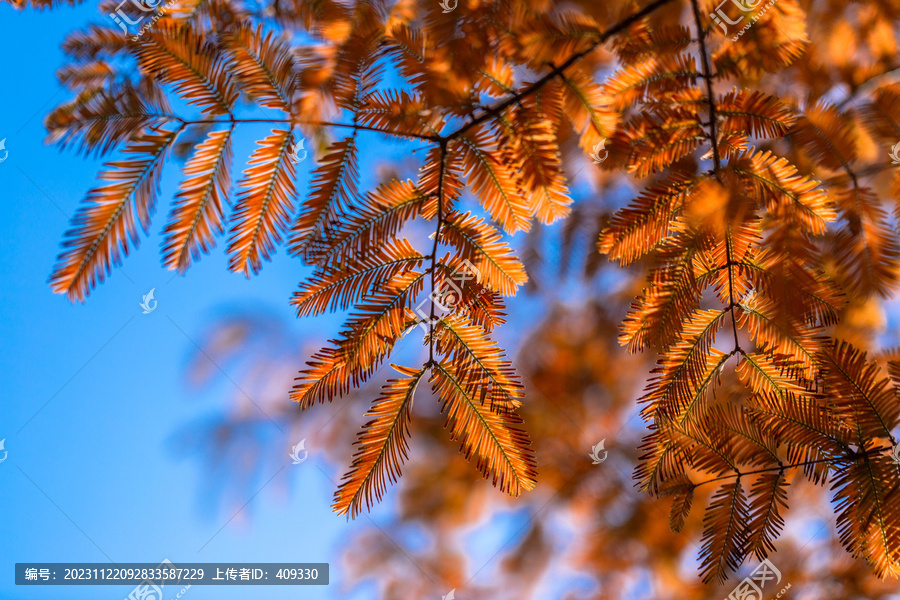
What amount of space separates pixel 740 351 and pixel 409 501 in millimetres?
1615

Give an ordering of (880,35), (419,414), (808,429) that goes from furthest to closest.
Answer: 1. (419,414)
2. (880,35)
3. (808,429)

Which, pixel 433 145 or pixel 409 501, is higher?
pixel 433 145

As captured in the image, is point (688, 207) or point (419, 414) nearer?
point (688, 207)

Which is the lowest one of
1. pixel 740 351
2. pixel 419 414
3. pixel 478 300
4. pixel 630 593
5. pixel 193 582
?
pixel 630 593

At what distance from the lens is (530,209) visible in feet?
2.30

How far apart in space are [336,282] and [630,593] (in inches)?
73.2

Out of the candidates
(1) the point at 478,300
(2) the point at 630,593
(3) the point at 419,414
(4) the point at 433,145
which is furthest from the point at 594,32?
(2) the point at 630,593

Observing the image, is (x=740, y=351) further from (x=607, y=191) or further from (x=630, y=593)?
(x=630, y=593)

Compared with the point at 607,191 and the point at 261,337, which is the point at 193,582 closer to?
the point at 261,337

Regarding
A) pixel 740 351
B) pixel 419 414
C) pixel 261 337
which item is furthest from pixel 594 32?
pixel 261 337

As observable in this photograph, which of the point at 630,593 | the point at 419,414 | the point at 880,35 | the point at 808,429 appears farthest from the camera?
the point at 419,414

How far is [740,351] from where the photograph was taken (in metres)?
0.71

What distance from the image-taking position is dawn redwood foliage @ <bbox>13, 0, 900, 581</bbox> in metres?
0.60

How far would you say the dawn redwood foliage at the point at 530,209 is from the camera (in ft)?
1.96
